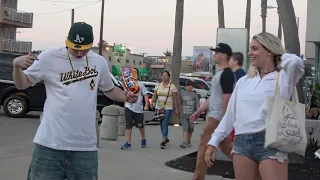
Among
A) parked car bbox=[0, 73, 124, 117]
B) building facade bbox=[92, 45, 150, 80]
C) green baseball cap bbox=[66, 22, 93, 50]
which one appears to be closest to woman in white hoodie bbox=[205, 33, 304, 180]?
green baseball cap bbox=[66, 22, 93, 50]

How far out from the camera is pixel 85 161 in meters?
3.70

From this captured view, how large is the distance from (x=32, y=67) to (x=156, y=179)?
4.34 m

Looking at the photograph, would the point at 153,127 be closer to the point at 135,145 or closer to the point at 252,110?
the point at 135,145

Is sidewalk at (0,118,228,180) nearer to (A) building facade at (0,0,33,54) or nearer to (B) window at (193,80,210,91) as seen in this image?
(B) window at (193,80,210,91)

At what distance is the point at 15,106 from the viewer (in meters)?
16.7

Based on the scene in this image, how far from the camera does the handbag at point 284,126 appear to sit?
11.4 ft

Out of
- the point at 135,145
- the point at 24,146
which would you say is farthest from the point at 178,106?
the point at 24,146

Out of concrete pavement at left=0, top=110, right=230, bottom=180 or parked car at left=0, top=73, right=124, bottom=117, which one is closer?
concrete pavement at left=0, top=110, right=230, bottom=180

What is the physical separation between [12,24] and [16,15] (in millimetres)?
871

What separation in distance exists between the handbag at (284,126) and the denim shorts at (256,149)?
0.08 m

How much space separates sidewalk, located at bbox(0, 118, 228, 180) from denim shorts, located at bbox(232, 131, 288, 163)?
12.8 ft

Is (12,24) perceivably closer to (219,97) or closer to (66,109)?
(219,97)

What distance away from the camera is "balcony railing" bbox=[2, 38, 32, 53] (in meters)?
42.4

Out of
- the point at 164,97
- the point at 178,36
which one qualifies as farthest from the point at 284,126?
the point at 178,36
